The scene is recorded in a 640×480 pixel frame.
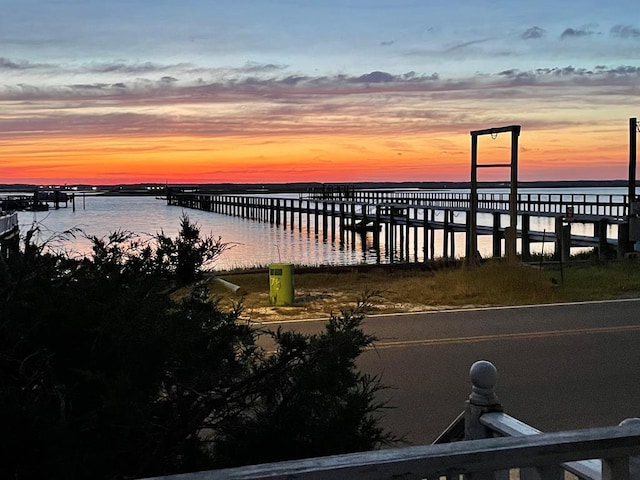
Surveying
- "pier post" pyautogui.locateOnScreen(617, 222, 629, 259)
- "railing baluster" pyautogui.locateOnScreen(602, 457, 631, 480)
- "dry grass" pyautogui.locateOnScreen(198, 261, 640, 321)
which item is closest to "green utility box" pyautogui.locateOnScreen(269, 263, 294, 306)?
"dry grass" pyautogui.locateOnScreen(198, 261, 640, 321)

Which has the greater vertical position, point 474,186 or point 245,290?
point 474,186

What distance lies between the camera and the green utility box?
1365 centimetres

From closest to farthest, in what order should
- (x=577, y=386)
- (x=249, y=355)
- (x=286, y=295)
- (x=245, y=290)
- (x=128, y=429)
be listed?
(x=128, y=429) → (x=249, y=355) → (x=577, y=386) → (x=286, y=295) → (x=245, y=290)

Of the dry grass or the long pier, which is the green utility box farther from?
the long pier

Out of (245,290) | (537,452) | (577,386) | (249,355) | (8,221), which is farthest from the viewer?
(8,221)

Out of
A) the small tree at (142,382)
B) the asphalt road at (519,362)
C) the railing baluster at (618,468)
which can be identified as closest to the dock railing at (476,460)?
the railing baluster at (618,468)

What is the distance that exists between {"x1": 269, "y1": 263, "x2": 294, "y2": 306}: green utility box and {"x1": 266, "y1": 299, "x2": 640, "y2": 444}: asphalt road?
2367mm

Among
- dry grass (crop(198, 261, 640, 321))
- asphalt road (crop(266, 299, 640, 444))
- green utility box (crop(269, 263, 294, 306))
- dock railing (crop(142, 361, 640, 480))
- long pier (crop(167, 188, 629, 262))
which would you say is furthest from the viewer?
long pier (crop(167, 188, 629, 262))

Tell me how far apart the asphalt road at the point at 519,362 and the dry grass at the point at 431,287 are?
1.11 metres

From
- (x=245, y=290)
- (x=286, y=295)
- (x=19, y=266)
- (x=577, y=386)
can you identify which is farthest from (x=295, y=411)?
(x=245, y=290)

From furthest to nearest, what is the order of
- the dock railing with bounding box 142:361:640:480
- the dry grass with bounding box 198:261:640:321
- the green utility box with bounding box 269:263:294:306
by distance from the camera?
the green utility box with bounding box 269:263:294:306
the dry grass with bounding box 198:261:640:321
the dock railing with bounding box 142:361:640:480

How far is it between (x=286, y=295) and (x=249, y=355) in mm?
10390

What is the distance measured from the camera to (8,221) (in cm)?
2625

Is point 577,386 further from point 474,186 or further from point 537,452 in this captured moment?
point 474,186
